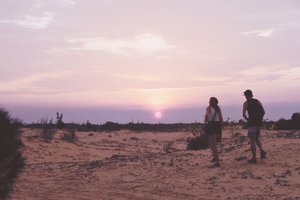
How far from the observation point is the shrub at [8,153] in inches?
336

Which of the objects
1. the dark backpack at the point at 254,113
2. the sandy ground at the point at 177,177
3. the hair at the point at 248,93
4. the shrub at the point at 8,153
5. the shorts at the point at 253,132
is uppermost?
the hair at the point at 248,93

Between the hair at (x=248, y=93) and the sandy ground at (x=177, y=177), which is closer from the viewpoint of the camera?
the sandy ground at (x=177, y=177)

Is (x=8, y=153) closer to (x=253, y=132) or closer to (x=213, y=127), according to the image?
(x=213, y=127)

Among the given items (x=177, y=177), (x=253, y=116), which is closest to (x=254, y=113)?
(x=253, y=116)

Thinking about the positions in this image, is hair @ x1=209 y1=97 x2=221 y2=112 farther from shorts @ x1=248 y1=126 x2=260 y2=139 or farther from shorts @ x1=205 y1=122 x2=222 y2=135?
shorts @ x1=248 y1=126 x2=260 y2=139

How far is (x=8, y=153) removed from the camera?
859 centimetres

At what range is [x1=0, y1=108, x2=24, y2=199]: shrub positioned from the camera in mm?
8523

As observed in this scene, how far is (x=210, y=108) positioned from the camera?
14.3m

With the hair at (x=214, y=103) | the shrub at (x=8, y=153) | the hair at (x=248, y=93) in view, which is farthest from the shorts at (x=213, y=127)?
the shrub at (x=8, y=153)

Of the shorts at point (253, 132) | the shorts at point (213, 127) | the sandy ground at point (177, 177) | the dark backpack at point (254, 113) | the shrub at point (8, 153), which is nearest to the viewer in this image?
the shrub at point (8, 153)

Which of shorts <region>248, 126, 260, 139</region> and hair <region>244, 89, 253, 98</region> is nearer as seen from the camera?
shorts <region>248, 126, 260, 139</region>

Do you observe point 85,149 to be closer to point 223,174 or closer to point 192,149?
point 192,149

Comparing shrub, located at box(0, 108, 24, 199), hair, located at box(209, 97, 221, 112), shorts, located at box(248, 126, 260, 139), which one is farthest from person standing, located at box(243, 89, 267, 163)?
shrub, located at box(0, 108, 24, 199)

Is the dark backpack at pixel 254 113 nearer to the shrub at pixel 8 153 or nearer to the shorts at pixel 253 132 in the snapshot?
the shorts at pixel 253 132
